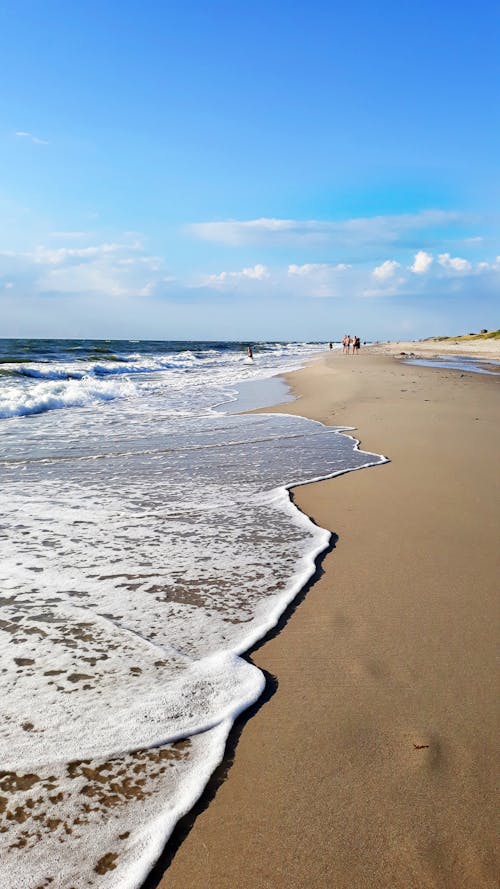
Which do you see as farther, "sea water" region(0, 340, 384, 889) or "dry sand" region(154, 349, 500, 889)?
"sea water" region(0, 340, 384, 889)

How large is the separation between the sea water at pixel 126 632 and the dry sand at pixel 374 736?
0.15 meters

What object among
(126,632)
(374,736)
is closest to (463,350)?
(126,632)

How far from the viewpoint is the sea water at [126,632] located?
1604 millimetres

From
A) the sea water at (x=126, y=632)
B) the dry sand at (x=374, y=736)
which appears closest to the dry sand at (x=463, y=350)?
the sea water at (x=126, y=632)

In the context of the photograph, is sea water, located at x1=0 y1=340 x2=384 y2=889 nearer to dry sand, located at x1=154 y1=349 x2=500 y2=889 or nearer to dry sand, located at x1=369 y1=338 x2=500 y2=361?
dry sand, located at x1=154 y1=349 x2=500 y2=889

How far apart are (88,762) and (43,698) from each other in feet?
1.39

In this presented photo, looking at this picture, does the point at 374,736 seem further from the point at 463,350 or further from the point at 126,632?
the point at 463,350

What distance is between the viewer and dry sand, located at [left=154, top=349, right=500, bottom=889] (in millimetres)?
1475

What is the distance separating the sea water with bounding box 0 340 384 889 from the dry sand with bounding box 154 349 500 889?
0.49 ft

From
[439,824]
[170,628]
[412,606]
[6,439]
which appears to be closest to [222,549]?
[170,628]

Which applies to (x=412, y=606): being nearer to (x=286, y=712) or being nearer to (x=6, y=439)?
(x=286, y=712)

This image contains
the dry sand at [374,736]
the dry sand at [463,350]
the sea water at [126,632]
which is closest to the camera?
the dry sand at [374,736]

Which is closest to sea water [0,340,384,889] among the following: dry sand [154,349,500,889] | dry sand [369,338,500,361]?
dry sand [154,349,500,889]

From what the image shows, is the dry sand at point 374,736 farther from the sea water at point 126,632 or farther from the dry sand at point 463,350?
the dry sand at point 463,350
